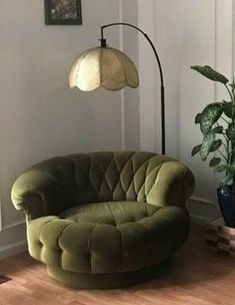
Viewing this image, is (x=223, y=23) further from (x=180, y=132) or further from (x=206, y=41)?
(x=180, y=132)

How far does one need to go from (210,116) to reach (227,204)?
0.58 metres

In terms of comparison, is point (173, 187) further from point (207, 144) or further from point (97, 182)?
point (97, 182)

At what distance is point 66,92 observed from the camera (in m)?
3.95

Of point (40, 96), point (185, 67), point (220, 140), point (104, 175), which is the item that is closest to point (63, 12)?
point (40, 96)

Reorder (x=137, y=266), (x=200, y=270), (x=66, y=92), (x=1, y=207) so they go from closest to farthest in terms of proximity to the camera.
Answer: (x=137, y=266), (x=200, y=270), (x=1, y=207), (x=66, y=92)

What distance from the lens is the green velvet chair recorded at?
119 inches

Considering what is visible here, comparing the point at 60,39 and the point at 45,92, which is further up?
the point at 60,39

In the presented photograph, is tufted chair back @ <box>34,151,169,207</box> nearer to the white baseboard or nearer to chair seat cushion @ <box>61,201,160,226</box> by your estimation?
chair seat cushion @ <box>61,201,160,226</box>

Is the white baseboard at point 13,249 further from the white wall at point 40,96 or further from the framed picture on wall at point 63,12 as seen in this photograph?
the framed picture on wall at point 63,12

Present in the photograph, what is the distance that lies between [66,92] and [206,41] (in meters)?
1.03

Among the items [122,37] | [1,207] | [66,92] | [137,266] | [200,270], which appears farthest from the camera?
[122,37]

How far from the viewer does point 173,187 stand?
11.2 feet

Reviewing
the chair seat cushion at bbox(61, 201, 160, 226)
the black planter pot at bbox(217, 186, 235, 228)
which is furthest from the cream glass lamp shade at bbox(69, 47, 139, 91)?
the black planter pot at bbox(217, 186, 235, 228)

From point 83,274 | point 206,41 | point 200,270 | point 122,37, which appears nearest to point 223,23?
point 206,41
